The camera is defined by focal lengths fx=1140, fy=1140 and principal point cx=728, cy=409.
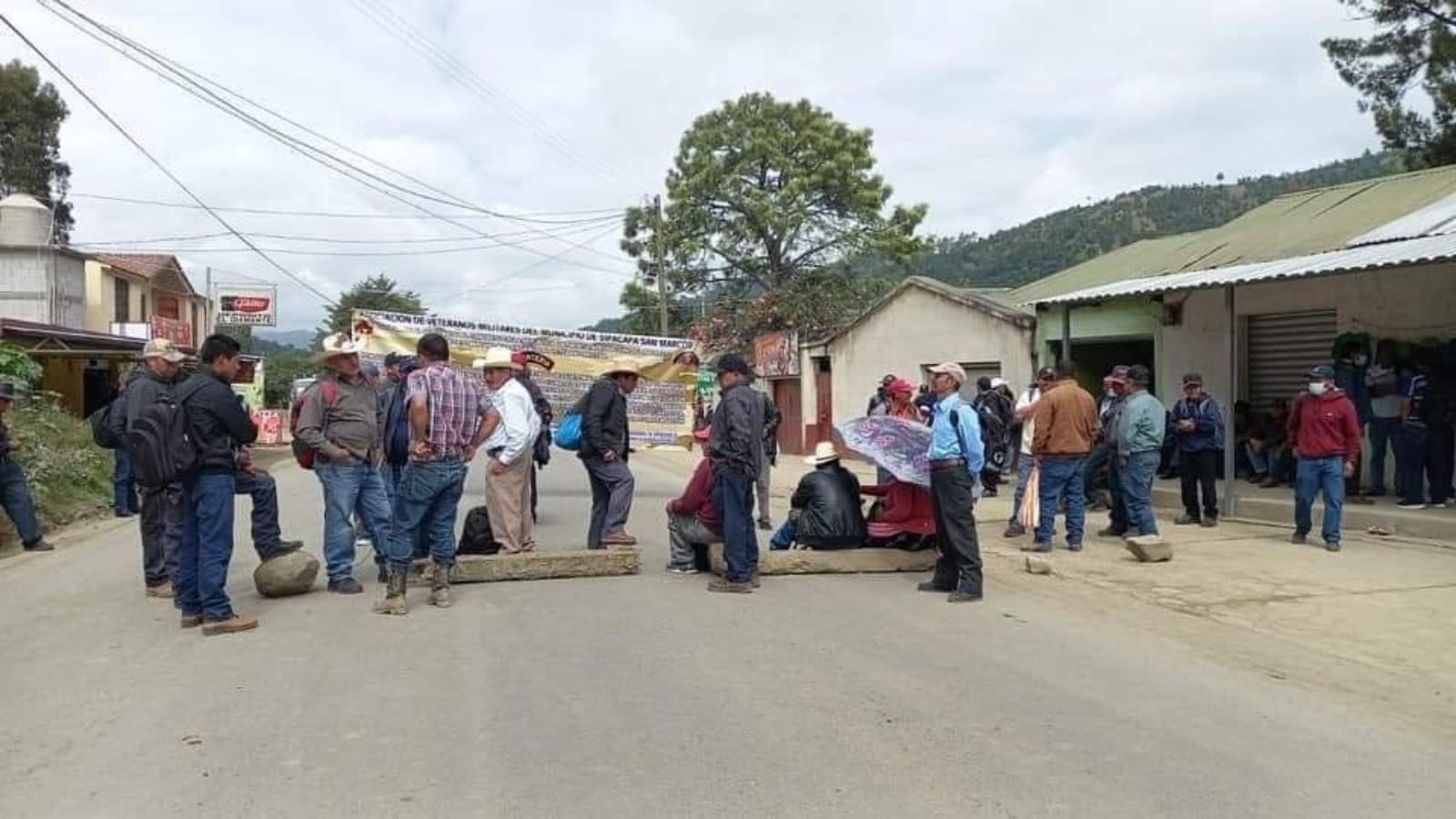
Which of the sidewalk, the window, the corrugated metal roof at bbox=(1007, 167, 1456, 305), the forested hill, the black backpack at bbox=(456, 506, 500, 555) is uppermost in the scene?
Result: the forested hill

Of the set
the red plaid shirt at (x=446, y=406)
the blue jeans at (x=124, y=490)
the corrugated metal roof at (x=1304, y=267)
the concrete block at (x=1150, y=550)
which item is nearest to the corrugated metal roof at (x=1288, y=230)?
the corrugated metal roof at (x=1304, y=267)

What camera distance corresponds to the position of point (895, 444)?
8.94 m

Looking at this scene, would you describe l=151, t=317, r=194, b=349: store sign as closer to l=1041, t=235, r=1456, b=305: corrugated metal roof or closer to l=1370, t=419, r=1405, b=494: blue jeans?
l=1041, t=235, r=1456, b=305: corrugated metal roof

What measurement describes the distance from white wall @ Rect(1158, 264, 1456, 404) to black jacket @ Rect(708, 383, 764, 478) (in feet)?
21.8

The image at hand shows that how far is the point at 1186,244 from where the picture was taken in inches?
697

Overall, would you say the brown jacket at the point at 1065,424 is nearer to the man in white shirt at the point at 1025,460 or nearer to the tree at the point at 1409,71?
the man in white shirt at the point at 1025,460

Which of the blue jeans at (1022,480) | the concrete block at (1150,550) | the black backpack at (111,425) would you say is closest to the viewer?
the black backpack at (111,425)

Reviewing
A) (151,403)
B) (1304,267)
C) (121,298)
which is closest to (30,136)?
(121,298)

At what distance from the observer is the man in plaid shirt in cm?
774

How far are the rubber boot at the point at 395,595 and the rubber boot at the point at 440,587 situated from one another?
236 mm

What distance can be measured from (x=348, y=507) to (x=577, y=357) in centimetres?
902

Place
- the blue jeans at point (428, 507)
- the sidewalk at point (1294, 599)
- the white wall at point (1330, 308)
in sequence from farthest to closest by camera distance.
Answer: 1. the white wall at point (1330, 308)
2. the blue jeans at point (428, 507)
3. the sidewalk at point (1294, 599)

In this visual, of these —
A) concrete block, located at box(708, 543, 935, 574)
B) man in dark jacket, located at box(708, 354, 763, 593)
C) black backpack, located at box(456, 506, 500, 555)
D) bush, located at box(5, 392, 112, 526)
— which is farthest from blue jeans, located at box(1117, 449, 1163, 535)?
bush, located at box(5, 392, 112, 526)

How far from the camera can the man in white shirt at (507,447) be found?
8.65m
